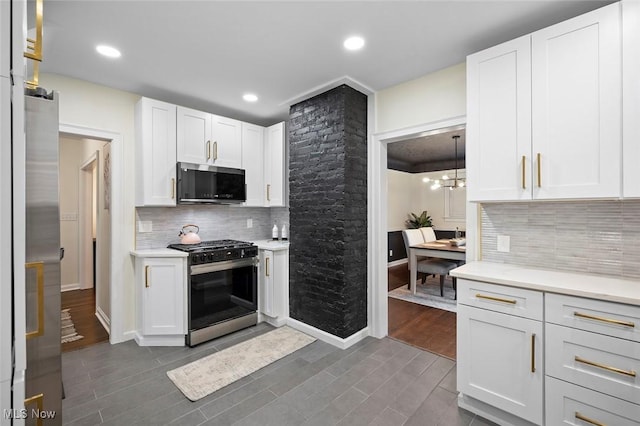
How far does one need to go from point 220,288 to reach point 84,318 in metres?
1.99

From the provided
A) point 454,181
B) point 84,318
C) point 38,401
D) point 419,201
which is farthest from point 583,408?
point 419,201

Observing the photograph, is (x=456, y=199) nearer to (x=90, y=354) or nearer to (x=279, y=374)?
(x=279, y=374)

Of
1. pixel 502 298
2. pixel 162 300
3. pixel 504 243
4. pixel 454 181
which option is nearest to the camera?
pixel 502 298

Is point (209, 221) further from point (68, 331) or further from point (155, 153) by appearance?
point (68, 331)

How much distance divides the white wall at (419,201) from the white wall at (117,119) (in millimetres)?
5263

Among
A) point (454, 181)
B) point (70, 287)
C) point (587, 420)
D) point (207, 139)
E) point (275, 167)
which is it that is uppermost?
point (207, 139)

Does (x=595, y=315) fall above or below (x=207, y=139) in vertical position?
below

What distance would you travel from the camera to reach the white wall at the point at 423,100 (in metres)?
2.51

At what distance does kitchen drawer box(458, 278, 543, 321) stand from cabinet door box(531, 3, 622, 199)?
0.63 metres

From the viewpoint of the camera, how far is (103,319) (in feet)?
11.4

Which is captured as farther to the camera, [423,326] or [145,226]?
[423,326]

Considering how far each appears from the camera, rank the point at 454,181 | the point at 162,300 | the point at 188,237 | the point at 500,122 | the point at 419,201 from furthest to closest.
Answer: the point at 419,201 → the point at 454,181 → the point at 188,237 → the point at 162,300 → the point at 500,122

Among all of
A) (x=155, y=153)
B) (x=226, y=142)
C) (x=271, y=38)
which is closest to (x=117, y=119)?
(x=155, y=153)

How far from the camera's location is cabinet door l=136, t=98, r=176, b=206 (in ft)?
9.62
